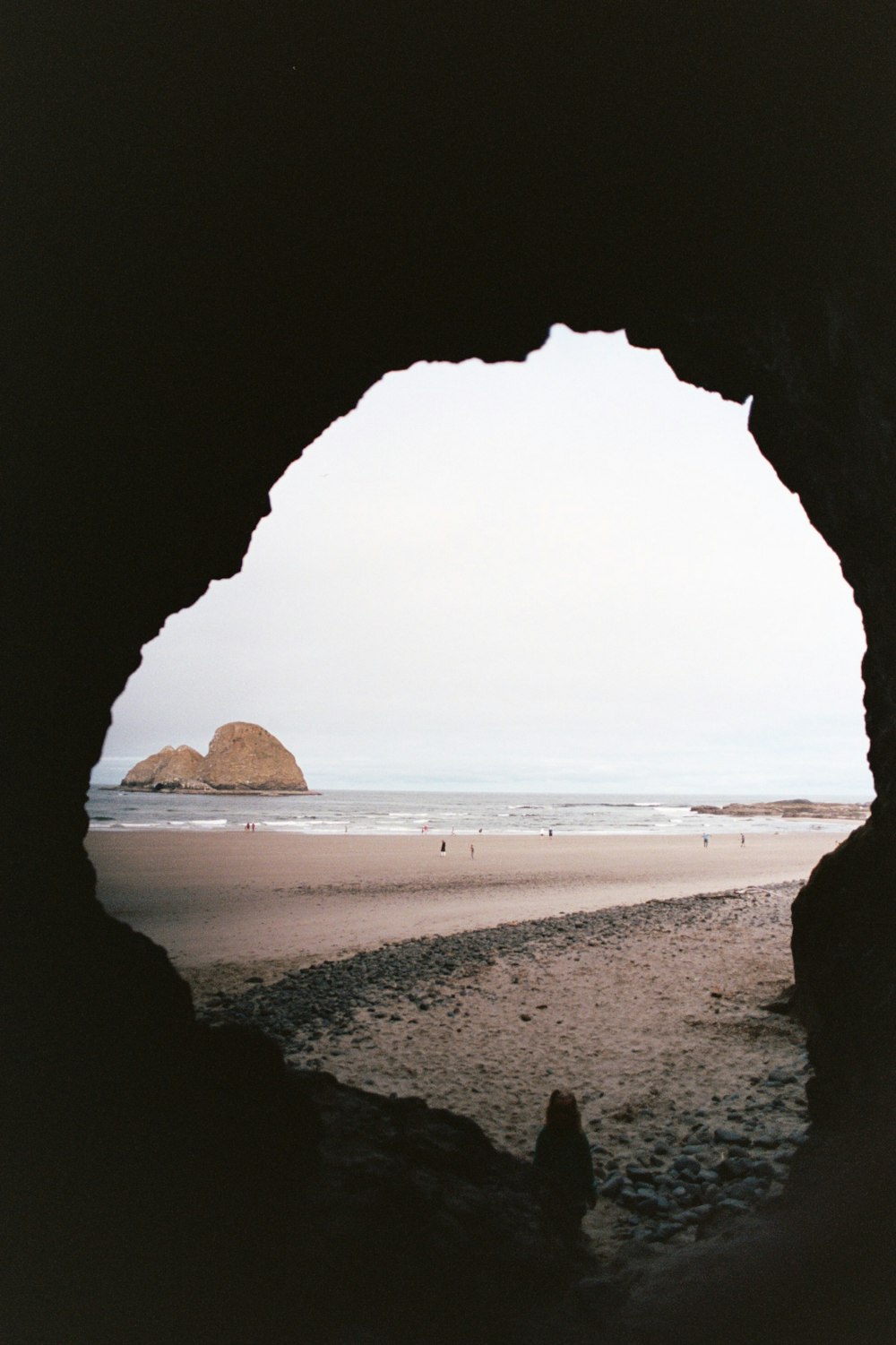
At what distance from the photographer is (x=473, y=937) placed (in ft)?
49.8

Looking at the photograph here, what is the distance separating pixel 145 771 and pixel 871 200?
123025mm

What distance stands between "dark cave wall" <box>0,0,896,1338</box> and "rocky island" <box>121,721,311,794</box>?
105946mm

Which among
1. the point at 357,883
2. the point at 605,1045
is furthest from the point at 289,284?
the point at 357,883

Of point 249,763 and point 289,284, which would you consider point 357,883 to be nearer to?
point 289,284

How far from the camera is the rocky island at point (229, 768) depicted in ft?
359

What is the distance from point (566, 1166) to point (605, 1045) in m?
4.51

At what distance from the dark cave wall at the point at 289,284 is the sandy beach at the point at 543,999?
1614 millimetres

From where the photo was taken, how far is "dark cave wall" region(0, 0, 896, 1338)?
443 cm

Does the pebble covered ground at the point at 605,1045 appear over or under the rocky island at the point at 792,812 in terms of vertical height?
over

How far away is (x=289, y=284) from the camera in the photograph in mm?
6789

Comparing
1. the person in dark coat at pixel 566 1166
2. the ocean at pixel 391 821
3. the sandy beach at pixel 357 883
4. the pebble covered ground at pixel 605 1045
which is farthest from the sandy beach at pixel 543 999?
the ocean at pixel 391 821

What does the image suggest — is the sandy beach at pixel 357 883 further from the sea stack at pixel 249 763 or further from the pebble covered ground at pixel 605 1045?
the sea stack at pixel 249 763

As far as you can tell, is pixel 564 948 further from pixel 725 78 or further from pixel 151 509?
pixel 725 78

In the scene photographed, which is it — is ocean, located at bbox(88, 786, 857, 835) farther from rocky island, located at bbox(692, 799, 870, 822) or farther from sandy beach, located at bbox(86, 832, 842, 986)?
rocky island, located at bbox(692, 799, 870, 822)
